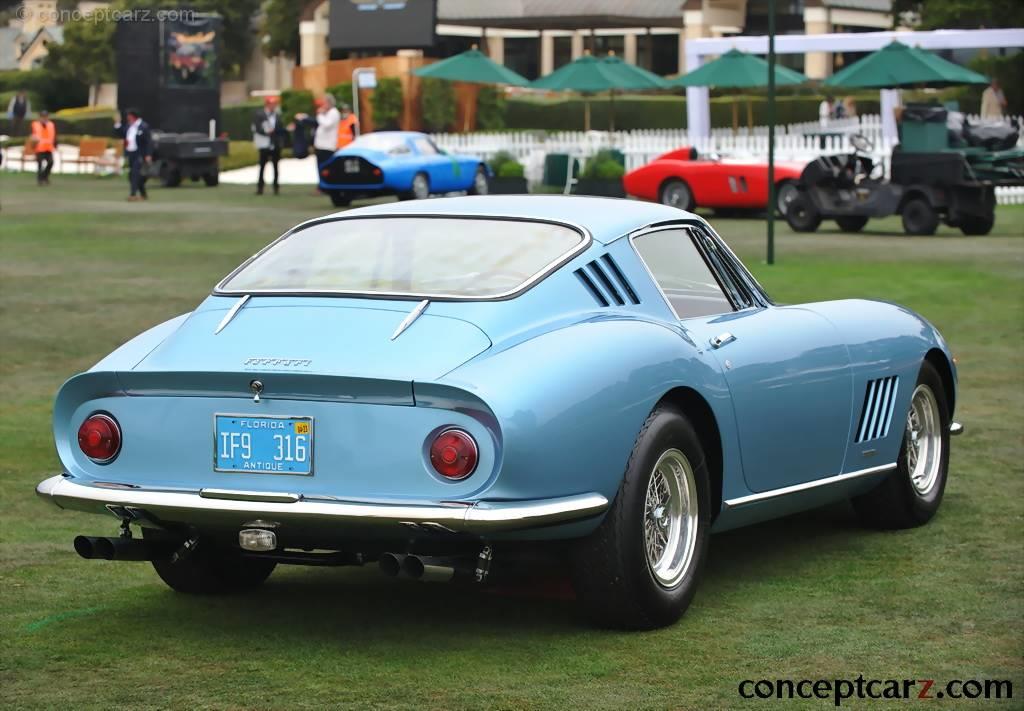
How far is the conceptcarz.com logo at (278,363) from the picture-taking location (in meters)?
5.44

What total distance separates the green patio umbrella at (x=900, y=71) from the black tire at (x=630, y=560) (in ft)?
87.7

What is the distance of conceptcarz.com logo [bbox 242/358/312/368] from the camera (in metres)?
5.44

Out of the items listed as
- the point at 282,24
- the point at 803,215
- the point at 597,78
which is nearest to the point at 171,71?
the point at 597,78

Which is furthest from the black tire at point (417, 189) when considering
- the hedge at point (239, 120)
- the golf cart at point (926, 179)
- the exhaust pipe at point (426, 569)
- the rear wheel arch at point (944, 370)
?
the hedge at point (239, 120)

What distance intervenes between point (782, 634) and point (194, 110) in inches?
1657

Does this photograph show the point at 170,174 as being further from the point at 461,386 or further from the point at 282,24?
→ the point at 282,24

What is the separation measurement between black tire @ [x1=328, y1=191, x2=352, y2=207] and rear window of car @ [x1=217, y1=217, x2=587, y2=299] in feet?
84.2

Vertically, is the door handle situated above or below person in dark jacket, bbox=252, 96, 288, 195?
below

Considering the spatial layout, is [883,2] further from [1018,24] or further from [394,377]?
[394,377]

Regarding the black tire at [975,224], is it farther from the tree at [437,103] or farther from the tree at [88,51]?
the tree at [88,51]

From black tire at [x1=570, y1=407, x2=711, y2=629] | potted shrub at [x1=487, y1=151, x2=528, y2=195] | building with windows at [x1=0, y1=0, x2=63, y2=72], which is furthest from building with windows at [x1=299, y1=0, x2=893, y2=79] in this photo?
black tire at [x1=570, y1=407, x2=711, y2=629]

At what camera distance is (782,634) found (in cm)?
572

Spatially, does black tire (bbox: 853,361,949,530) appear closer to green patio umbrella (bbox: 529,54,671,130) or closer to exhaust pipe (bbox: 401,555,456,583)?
exhaust pipe (bbox: 401,555,456,583)

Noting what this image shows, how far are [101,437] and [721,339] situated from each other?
2.06 meters
